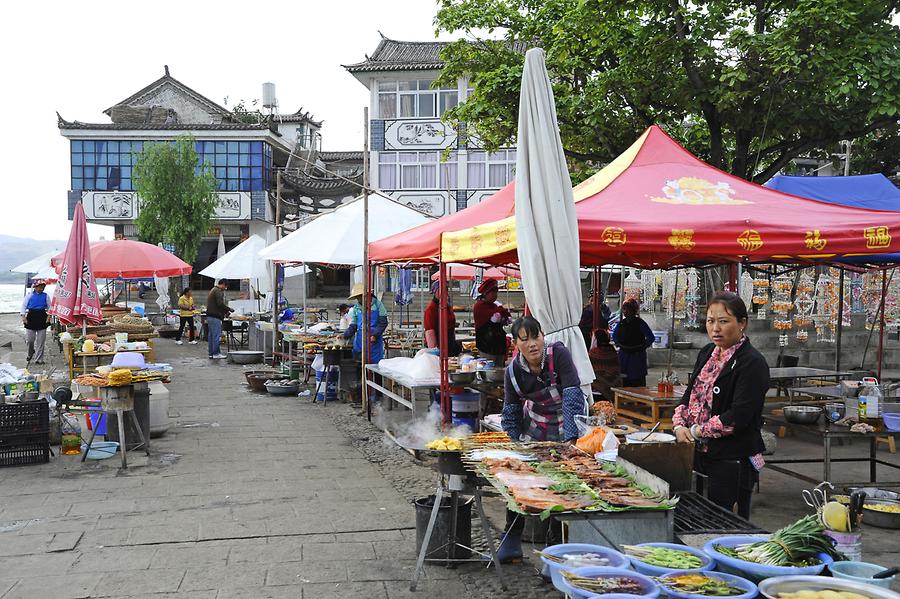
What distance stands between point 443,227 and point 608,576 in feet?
20.2

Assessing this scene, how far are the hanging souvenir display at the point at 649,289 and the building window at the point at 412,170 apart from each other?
47.8 feet

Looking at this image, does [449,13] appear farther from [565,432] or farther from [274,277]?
[565,432]

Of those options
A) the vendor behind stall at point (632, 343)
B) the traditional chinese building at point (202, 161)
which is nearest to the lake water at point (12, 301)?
the traditional chinese building at point (202, 161)

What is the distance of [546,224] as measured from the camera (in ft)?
19.2

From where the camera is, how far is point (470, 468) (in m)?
4.39

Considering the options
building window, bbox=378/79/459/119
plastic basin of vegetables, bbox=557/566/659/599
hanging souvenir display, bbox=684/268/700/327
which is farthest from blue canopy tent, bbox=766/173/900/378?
building window, bbox=378/79/459/119

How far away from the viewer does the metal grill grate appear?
343 centimetres

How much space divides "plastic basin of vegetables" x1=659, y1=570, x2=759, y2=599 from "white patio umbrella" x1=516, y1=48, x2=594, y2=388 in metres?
2.93

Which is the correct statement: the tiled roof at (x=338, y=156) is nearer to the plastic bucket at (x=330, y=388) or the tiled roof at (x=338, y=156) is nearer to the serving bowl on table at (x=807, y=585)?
the plastic bucket at (x=330, y=388)

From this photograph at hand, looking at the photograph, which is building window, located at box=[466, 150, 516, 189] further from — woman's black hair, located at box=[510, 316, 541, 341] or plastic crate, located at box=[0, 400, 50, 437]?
woman's black hair, located at box=[510, 316, 541, 341]

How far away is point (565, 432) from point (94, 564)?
3.22m

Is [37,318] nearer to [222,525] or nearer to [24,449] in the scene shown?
[24,449]

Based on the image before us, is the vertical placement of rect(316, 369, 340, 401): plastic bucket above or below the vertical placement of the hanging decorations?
below

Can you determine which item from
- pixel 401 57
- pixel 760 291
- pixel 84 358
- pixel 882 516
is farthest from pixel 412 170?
pixel 882 516
